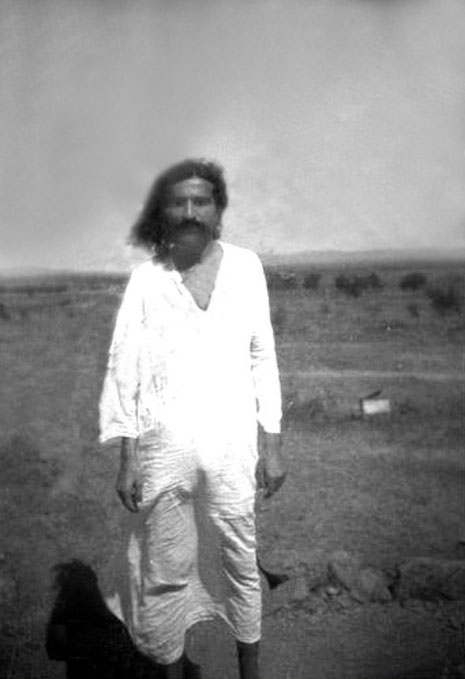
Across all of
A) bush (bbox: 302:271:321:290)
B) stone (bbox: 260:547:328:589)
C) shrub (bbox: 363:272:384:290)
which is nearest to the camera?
stone (bbox: 260:547:328:589)

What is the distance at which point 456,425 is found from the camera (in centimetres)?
655

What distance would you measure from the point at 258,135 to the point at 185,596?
5.44 ft

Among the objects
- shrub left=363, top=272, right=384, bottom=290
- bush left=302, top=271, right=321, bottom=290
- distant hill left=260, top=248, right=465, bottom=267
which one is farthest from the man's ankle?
shrub left=363, top=272, right=384, bottom=290

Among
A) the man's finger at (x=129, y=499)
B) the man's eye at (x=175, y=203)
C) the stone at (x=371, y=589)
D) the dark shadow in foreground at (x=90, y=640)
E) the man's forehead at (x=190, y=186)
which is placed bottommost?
the stone at (x=371, y=589)

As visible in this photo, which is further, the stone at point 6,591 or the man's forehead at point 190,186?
the stone at point 6,591

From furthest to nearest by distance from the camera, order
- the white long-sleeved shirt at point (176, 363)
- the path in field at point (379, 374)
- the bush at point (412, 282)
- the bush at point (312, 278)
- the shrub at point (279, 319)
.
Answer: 1. the bush at point (412, 282)
2. the path in field at point (379, 374)
3. the shrub at point (279, 319)
4. the bush at point (312, 278)
5. the white long-sleeved shirt at point (176, 363)

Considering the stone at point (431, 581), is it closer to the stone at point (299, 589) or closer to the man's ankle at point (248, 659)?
the stone at point (299, 589)

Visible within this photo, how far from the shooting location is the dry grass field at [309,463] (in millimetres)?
2684

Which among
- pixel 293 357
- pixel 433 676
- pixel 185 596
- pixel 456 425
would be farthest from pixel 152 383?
pixel 293 357

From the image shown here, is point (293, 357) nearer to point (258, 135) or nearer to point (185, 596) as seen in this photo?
point (258, 135)

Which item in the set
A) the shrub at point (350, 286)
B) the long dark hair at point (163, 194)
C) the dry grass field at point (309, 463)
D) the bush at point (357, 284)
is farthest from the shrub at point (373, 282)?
the long dark hair at point (163, 194)

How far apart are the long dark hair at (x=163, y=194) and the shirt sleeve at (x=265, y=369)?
240 mm

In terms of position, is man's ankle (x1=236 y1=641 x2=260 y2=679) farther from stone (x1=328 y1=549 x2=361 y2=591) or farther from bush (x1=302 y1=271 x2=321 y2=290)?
bush (x1=302 y1=271 x2=321 y2=290)

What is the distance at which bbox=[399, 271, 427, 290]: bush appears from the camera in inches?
326
